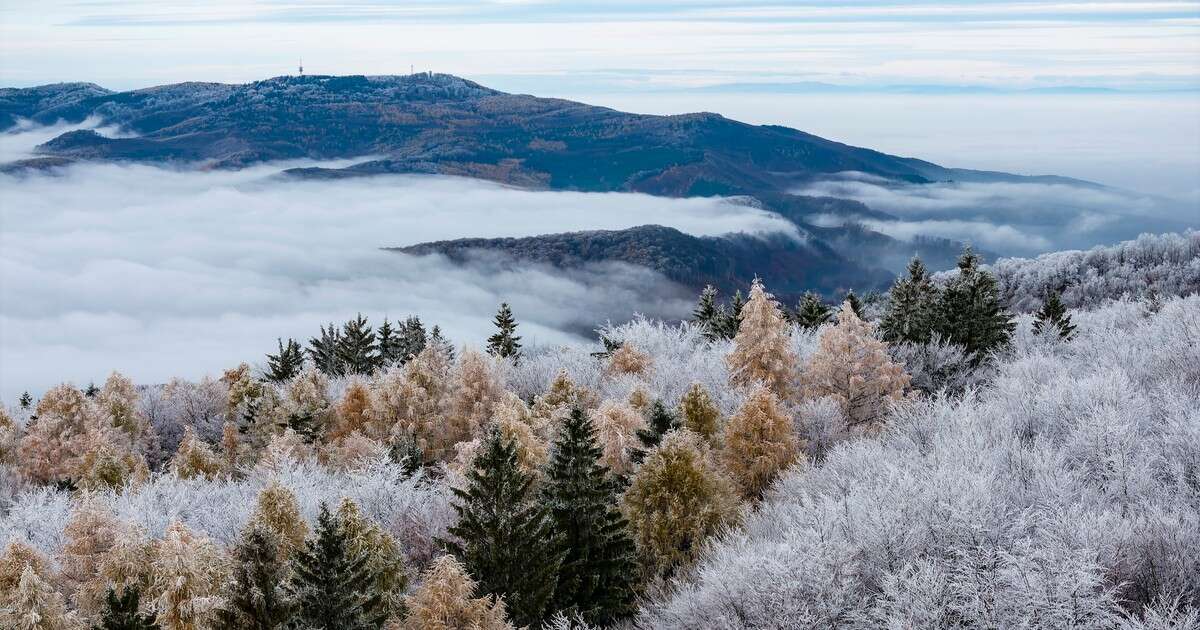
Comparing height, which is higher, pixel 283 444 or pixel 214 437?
pixel 283 444

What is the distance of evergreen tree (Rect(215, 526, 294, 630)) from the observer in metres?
20.0

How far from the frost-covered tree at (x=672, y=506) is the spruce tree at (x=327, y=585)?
10.0m

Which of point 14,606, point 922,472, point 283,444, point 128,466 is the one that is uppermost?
point 922,472

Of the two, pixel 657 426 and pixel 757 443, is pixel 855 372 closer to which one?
Answer: pixel 757 443

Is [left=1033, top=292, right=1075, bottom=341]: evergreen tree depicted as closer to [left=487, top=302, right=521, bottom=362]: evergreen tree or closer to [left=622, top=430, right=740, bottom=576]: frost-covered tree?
[left=622, top=430, right=740, bottom=576]: frost-covered tree

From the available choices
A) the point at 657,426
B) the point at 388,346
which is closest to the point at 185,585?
the point at 657,426

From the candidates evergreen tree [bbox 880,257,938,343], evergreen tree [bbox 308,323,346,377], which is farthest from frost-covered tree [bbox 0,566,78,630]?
evergreen tree [bbox 308,323,346,377]

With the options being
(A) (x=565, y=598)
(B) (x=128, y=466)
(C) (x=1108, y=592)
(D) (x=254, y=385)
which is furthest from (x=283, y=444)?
(C) (x=1108, y=592)

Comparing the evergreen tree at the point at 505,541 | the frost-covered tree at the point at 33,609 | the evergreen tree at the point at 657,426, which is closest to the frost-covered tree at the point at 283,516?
the evergreen tree at the point at 505,541

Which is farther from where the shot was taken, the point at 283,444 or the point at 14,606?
the point at 283,444

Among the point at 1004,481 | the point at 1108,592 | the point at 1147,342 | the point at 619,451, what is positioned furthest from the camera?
the point at 1147,342

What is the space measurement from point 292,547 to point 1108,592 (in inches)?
736

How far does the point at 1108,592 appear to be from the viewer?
17500mm

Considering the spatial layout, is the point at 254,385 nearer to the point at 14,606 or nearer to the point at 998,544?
the point at 14,606
